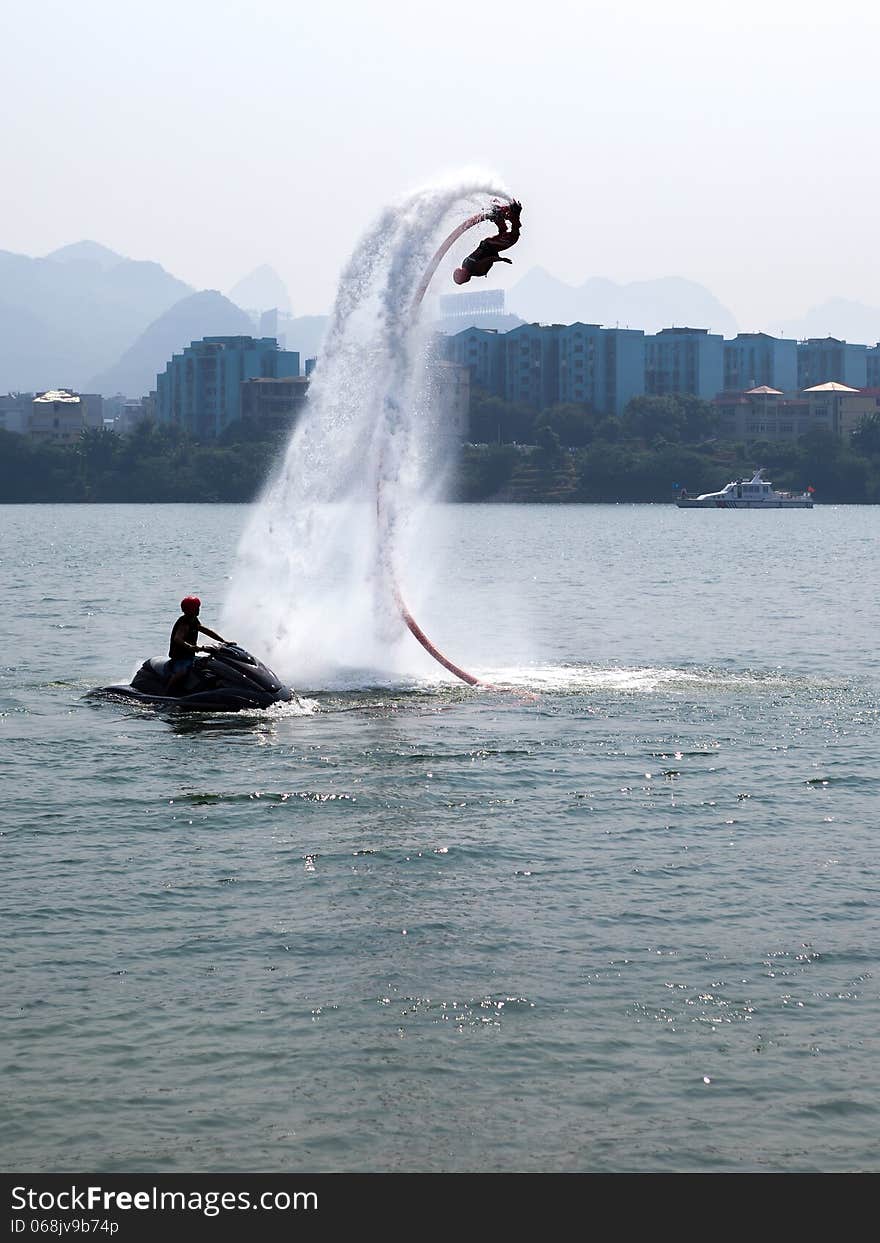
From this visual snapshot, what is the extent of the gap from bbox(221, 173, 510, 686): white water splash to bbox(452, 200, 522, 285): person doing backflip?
3.43 feet

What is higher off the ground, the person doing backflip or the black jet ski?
the person doing backflip

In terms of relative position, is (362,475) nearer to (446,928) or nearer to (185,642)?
(185,642)

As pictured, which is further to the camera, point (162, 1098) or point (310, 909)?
point (310, 909)

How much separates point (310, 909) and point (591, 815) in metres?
6.74

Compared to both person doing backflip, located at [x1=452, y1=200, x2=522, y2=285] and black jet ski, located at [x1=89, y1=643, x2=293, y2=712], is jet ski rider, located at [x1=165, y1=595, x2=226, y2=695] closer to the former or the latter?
black jet ski, located at [x1=89, y1=643, x2=293, y2=712]

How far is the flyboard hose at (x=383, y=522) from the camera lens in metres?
35.4

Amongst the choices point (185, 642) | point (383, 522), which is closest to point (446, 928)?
point (185, 642)

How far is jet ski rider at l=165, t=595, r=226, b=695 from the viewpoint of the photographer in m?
33.6

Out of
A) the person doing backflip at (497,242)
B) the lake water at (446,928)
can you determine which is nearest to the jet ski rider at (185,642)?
the lake water at (446,928)

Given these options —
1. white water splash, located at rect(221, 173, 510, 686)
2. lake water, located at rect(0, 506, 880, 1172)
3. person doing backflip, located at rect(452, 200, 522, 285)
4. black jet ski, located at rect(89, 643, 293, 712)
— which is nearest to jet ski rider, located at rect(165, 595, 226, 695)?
black jet ski, located at rect(89, 643, 293, 712)
